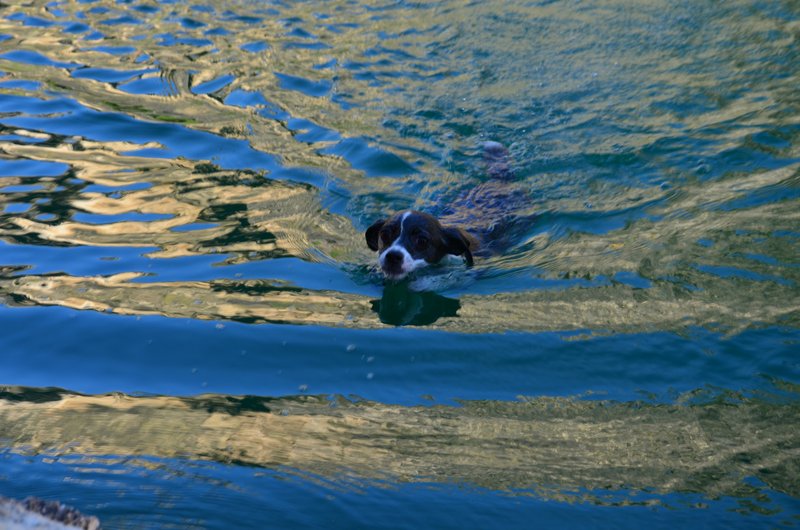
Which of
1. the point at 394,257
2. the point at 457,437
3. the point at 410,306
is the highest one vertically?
the point at 394,257

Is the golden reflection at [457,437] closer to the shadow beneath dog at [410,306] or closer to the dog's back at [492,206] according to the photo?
the shadow beneath dog at [410,306]

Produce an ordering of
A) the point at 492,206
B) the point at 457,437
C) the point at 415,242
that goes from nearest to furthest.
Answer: the point at 457,437, the point at 415,242, the point at 492,206

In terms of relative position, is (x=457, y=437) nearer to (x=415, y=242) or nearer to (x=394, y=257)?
(x=394, y=257)

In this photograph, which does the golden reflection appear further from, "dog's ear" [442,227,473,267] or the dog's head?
"dog's ear" [442,227,473,267]

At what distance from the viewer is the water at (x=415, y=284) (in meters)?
3.69

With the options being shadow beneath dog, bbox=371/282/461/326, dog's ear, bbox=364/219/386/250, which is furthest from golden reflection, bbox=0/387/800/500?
dog's ear, bbox=364/219/386/250

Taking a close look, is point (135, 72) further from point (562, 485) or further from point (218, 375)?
point (562, 485)

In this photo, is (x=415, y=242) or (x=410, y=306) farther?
(x=415, y=242)

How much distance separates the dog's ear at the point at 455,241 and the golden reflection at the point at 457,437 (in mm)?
2302

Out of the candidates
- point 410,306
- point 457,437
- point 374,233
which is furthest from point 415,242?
point 457,437

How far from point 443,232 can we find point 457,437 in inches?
111

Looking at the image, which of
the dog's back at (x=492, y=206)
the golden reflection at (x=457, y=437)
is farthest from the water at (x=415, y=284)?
the dog's back at (x=492, y=206)

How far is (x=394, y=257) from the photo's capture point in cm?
630

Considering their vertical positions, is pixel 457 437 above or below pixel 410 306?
below
